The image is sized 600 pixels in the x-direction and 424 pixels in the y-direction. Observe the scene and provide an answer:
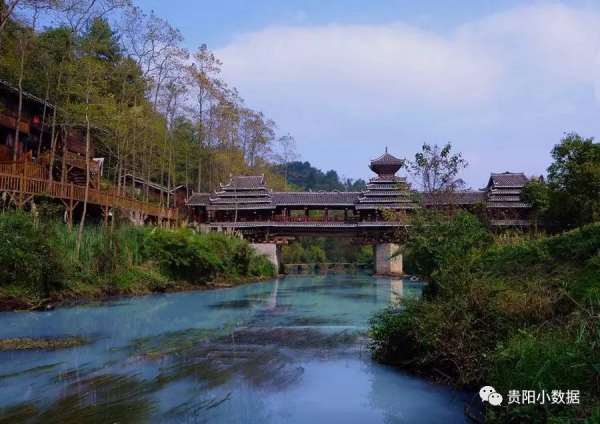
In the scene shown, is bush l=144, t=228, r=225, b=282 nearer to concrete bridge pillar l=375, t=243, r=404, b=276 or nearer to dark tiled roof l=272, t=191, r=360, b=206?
dark tiled roof l=272, t=191, r=360, b=206

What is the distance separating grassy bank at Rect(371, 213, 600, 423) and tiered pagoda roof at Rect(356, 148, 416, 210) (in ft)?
73.4

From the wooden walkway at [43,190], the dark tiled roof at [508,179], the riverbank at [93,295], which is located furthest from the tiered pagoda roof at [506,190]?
the wooden walkway at [43,190]

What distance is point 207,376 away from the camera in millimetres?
6207

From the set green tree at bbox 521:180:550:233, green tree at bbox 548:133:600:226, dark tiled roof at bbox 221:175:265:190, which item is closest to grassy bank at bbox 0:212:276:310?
dark tiled roof at bbox 221:175:265:190

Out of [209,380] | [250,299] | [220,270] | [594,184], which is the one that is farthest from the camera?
[220,270]

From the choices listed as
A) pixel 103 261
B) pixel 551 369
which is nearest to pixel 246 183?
pixel 103 261

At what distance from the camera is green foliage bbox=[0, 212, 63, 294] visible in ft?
39.3

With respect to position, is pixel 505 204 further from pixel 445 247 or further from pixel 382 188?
pixel 445 247

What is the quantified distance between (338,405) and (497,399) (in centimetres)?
170

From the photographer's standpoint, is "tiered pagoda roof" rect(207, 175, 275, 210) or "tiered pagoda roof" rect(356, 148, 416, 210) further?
"tiered pagoda roof" rect(207, 175, 275, 210)

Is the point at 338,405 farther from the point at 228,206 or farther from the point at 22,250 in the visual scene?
the point at 228,206

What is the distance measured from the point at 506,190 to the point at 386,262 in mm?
8140

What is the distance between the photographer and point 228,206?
3234 cm

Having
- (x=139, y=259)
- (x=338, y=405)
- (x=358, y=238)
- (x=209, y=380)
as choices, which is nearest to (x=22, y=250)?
(x=139, y=259)
